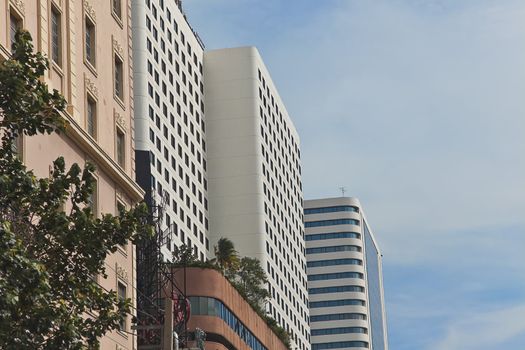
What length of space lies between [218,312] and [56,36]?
4852 cm

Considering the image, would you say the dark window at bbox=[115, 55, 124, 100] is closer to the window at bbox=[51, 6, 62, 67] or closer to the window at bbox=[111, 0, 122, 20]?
the window at bbox=[111, 0, 122, 20]

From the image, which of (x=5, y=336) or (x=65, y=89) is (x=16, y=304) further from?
(x=65, y=89)

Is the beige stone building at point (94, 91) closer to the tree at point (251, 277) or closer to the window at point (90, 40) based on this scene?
the window at point (90, 40)

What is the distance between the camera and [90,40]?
4872cm

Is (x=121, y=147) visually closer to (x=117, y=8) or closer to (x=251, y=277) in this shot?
(x=117, y=8)

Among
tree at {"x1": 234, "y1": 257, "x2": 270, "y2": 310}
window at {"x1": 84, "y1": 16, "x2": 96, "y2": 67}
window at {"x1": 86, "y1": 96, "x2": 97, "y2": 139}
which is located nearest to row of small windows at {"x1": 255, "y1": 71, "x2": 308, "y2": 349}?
tree at {"x1": 234, "y1": 257, "x2": 270, "y2": 310}

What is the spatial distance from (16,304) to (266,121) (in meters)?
143

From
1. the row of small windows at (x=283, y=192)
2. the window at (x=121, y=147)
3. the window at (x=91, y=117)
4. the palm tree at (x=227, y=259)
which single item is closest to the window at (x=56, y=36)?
the window at (x=91, y=117)

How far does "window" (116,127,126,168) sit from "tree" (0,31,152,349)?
24095 mm

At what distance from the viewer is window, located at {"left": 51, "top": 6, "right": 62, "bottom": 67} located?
4484cm

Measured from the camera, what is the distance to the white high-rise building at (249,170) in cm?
15238

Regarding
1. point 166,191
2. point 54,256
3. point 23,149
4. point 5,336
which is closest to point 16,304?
point 5,336

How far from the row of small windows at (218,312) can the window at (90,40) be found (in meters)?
43.5

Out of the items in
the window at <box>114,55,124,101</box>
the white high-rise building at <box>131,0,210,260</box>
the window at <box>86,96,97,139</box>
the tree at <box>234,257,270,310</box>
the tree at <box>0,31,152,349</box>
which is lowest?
the tree at <box>0,31,152,349</box>
